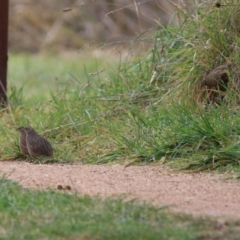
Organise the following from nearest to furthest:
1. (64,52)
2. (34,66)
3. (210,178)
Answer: (210,178), (34,66), (64,52)

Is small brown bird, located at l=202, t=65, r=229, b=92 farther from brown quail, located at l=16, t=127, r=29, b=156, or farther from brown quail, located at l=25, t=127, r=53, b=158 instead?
brown quail, located at l=16, t=127, r=29, b=156

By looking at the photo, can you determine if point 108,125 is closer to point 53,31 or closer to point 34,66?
point 34,66

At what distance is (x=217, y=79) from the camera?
732 centimetres

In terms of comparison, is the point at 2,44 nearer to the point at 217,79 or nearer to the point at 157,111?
the point at 157,111

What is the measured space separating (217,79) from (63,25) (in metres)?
11.3

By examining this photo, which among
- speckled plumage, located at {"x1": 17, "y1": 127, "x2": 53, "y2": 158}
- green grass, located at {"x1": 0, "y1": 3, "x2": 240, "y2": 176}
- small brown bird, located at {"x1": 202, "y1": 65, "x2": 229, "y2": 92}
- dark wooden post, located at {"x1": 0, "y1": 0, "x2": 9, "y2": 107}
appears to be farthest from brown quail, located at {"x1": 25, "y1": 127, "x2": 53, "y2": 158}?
dark wooden post, located at {"x1": 0, "y1": 0, "x2": 9, "y2": 107}

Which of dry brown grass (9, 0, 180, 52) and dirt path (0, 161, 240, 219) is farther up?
dirt path (0, 161, 240, 219)

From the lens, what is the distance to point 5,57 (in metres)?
8.80

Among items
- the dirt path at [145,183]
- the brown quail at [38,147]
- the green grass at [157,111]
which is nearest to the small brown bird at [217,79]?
the green grass at [157,111]

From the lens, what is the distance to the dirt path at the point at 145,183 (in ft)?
16.6

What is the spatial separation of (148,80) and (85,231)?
4.10 meters

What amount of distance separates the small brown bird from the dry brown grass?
10228mm

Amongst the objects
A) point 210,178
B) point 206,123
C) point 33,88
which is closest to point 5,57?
point 206,123

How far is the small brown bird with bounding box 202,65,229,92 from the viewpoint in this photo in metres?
7.32
